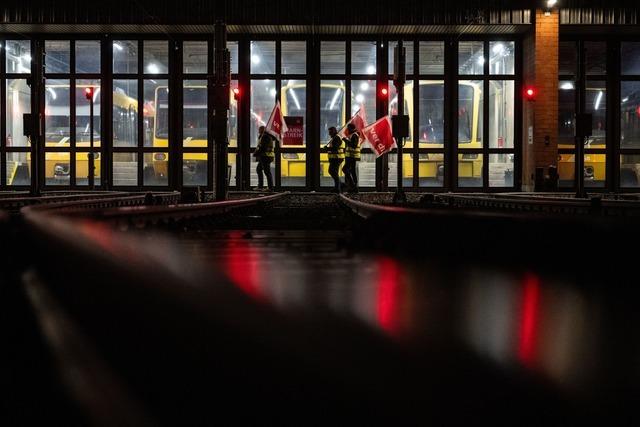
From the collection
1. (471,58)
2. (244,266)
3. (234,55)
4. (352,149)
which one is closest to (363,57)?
(471,58)

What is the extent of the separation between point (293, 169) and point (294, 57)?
11.7 feet

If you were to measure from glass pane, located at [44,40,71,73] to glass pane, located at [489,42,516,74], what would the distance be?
43.9 feet

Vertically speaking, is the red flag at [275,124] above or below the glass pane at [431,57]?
below

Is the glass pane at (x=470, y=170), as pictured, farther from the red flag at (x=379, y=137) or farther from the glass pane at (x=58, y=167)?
the glass pane at (x=58, y=167)

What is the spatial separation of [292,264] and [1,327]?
1250 mm

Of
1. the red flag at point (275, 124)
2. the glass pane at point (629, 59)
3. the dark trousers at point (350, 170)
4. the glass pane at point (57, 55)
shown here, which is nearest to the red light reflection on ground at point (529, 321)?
the red flag at point (275, 124)

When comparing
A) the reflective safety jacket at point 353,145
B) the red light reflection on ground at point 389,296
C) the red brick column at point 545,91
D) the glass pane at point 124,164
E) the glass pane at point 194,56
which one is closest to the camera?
the red light reflection on ground at point 389,296

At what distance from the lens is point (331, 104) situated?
21.5 metres

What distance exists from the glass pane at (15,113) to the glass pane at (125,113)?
2890 mm

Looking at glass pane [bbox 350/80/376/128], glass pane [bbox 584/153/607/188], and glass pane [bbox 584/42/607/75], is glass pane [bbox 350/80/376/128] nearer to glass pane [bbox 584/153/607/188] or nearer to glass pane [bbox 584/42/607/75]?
glass pane [bbox 584/42/607/75]

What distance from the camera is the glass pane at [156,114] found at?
21500 mm

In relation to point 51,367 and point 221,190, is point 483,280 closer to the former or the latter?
point 51,367

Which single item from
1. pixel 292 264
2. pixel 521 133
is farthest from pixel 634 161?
pixel 292 264

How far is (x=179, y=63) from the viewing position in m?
21.6
